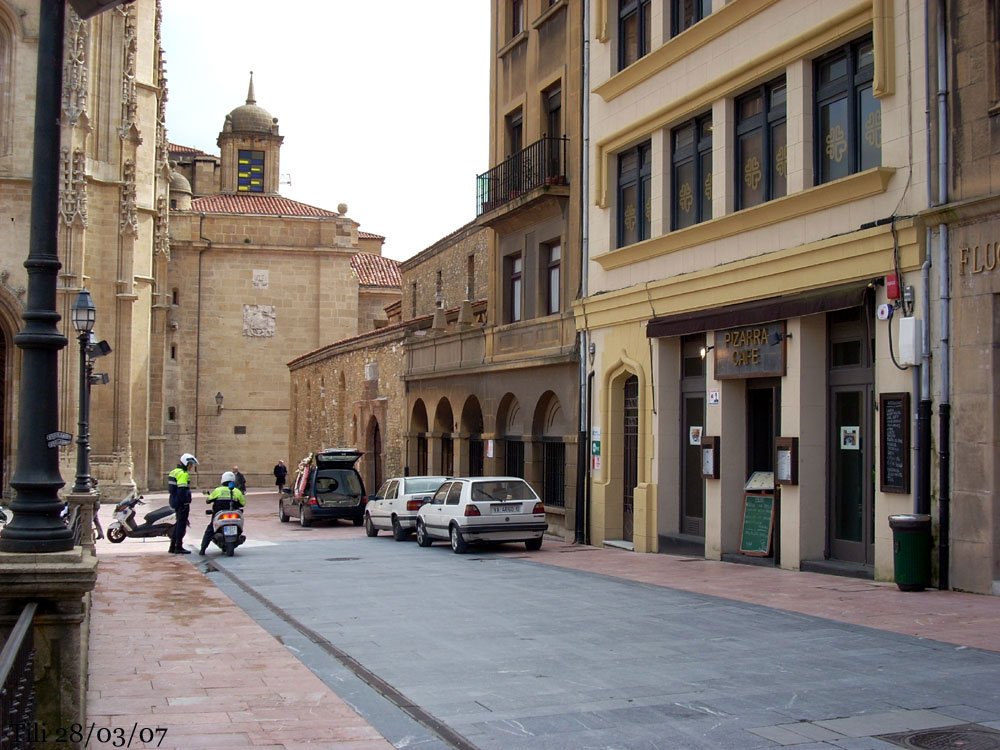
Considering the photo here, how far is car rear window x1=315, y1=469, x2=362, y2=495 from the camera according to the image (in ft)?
100

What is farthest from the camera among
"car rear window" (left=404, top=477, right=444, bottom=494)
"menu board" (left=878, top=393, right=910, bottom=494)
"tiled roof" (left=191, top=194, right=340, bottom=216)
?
"tiled roof" (left=191, top=194, right=340, bottom=216)

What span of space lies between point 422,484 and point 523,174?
291 inches

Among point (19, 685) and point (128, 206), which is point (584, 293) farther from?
point (128, 206)

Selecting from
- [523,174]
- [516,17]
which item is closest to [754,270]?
[523,174]

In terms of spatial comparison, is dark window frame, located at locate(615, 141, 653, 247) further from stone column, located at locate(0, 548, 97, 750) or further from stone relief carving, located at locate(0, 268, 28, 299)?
stone relief carving, located at locate(0, 268, 28, 299)

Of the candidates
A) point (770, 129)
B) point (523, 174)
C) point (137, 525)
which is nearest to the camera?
point (770, 129)

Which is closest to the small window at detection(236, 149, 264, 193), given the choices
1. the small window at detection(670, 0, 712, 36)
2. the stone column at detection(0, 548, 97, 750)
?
the small window at detection(670, 0, 712, 36)

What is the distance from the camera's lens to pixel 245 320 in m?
57.2

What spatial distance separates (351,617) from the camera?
12.5 metres

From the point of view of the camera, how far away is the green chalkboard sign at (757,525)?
1720 cm

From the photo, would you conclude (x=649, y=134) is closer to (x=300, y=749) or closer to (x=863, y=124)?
(x=863, y=124)

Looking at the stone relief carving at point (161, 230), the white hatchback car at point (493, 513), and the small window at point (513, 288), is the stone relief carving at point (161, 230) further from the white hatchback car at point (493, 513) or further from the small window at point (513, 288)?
the white hatchback car at point (493, 513)

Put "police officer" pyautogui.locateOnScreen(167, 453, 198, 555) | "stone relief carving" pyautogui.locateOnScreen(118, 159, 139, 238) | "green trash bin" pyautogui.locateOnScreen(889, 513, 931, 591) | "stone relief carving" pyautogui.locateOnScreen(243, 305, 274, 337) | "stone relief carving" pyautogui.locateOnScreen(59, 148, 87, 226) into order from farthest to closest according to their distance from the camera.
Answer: "stone relief carving" pyautogui.locateOnScreen(243, 305, 274, 337), "stone relief carving" pyautogui.locateOnScreen(118, 159, 139, 238), "stone relief carving" pyautogui.locateOnScreen(59, 148, 87, 226), "police officer" pyautogui.locateOnScreen(167, 453, 198, 555), "green trash bin" pyautogui.locateOnScreen(889, 513, 931, 591)
